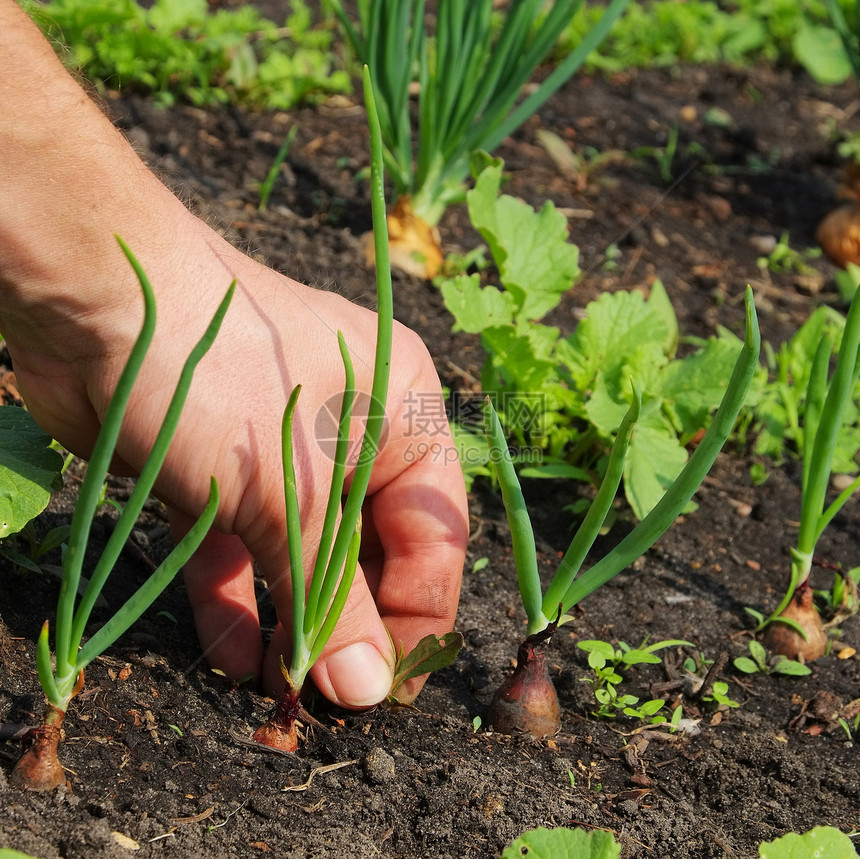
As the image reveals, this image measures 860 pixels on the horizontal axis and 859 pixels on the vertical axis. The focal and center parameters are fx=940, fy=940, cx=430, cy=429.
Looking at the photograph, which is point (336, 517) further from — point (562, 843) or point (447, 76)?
point (447, 76)

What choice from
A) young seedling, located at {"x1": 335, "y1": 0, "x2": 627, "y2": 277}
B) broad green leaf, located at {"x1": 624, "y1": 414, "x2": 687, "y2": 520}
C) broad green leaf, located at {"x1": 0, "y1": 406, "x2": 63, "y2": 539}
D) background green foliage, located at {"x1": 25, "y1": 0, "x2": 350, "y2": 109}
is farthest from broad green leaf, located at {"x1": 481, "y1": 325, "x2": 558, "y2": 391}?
background green foliage, located at {"x1": 25, "y1": 0, "x2": 350, "y2": 109}

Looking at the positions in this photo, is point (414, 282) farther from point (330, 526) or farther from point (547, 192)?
point (330, 526)

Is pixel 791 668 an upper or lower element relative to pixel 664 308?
lower

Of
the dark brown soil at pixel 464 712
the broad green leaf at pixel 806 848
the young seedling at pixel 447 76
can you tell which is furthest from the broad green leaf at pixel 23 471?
the young seedling at pixel 447 76

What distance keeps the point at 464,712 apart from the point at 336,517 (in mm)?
430

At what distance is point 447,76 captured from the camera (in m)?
2.07

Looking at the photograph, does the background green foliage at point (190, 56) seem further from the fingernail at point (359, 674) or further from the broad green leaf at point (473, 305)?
the fingernail at point (359, 674)

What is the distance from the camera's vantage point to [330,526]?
0.98 metres

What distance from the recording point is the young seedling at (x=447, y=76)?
6.69 ft

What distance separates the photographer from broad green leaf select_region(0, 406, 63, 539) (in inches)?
42.4

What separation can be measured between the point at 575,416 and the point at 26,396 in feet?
3.52

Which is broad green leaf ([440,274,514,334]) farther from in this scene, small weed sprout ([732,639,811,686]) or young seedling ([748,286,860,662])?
small weed sprout ([732,639,811,686])

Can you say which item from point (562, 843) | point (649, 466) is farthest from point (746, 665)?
point (562, 843)

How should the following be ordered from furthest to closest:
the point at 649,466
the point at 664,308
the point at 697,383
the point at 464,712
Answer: the point at 664,308
the point at 697,383
the point at 649,466
the point at 464,712
